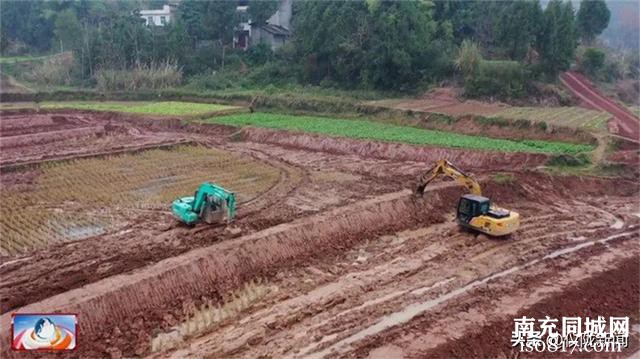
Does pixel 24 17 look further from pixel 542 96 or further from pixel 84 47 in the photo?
pixel 542 96

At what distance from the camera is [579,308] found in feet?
50.5

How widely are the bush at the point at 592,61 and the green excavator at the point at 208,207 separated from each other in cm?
4134

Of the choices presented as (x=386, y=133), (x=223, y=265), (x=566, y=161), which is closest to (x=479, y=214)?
(x=223, y=265)

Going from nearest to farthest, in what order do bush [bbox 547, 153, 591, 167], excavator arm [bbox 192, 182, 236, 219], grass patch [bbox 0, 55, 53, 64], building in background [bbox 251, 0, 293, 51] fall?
excavator arm [bbox 192, 182, 236, 219] → bush [bbox 547, 153, 591, 167] → building in background [bbox 251, 0, 293, 51] → grass patch [bbox 0, 55, 53, 64]

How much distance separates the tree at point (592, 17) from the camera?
179 ft

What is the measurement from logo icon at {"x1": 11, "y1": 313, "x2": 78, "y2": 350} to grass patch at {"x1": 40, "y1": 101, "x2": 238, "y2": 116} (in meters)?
30.5

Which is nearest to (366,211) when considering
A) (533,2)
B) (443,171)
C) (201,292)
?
(443,171)

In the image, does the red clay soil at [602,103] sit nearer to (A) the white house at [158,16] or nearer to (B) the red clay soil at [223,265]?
(B) the red clay soil at [223,265]

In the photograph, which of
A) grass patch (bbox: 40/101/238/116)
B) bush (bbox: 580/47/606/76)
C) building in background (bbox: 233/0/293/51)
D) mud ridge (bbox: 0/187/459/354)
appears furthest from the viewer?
building in background (bbox: 233/0/293/51)

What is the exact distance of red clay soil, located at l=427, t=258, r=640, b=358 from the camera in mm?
13125

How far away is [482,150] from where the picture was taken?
95.7 ft

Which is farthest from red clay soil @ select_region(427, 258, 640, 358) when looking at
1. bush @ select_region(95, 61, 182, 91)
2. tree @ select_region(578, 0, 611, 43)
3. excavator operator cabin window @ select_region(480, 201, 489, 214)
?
Answer: bush @ select_region(95, 61, 182, 91)

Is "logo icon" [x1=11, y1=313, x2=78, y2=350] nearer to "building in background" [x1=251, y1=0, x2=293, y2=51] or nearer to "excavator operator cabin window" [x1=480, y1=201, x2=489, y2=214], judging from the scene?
"excavator operator cabin window" [x1=480, y1=201, x2=489, y2=214]

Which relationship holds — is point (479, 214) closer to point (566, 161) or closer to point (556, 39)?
point (566, 161)
